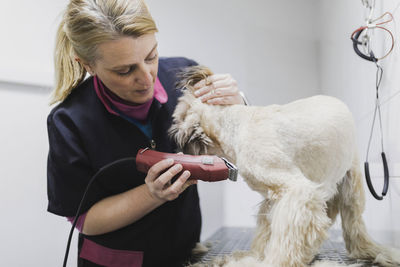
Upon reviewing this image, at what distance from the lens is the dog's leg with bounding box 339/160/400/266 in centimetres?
85

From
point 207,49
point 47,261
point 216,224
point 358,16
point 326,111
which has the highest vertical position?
point 358,16

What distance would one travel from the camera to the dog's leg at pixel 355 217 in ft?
2.79

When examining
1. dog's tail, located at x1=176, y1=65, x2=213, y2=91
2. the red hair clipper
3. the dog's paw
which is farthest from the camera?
dog's tail, located at x1=176, y1=65, x2=213, y2=91

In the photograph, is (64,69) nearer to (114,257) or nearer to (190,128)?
(190,128)

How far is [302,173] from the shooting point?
76cm

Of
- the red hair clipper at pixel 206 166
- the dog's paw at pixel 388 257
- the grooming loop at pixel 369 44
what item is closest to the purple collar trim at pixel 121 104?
the red hair clipper at pixel 206 166

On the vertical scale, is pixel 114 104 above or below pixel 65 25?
below

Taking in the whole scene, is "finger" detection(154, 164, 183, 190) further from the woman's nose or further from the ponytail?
the ponytail

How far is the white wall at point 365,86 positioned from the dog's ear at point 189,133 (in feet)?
1.57

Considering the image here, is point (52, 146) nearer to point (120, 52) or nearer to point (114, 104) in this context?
point (114, 104)

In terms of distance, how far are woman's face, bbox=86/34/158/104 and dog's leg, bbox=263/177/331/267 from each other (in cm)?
40

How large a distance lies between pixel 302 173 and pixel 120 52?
0.49 meters

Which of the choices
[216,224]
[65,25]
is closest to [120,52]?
[65,25]

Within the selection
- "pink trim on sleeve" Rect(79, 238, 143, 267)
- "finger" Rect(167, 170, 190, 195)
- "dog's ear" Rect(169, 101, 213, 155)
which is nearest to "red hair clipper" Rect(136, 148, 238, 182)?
"finger" Rect(167, 170, 190, 195)
